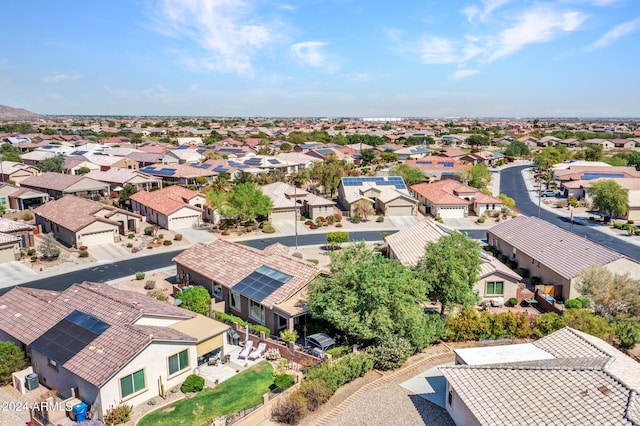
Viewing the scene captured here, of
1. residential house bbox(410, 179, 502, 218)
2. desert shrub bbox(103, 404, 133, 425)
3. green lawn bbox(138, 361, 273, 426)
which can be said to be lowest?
green lawn bbox(138, 361, 273, 426)

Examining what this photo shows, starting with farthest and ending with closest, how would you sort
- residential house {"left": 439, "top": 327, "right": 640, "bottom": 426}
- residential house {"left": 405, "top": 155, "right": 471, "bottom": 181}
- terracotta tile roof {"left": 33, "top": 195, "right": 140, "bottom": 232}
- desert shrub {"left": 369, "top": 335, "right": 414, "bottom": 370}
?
residential house {"left": 405, "top": 155, "right": 471, "bottom": 181}, terracotta tile roof {"left": 33, "top": 195, "right": 140, "bottom": 232}, desert shrub {"left": 369, "top": 335, "right": 414, "bottom": 370}, residential house {"left": 439, "top": 327, "right": 640, "bottom": 426}

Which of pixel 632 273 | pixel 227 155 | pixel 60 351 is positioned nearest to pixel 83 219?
pixel 60 351

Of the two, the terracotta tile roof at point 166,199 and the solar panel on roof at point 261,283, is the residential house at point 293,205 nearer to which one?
the terracotta tile roof at point 166,199

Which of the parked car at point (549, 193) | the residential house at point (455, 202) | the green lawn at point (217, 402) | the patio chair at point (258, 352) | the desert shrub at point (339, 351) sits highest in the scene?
the residential house at point (455, 202)

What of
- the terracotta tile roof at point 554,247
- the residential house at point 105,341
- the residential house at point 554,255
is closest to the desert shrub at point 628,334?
the residential house at point 554,255

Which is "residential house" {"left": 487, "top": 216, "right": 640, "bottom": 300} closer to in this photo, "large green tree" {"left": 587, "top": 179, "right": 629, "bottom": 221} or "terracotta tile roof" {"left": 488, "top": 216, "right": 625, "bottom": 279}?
"terracotta tile roof" {"left": 488, "top": 216, "right": 625, "bottom": 279}

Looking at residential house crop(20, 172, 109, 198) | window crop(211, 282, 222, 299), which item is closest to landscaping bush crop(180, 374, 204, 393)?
window crop(211, 282, 222, 299)
